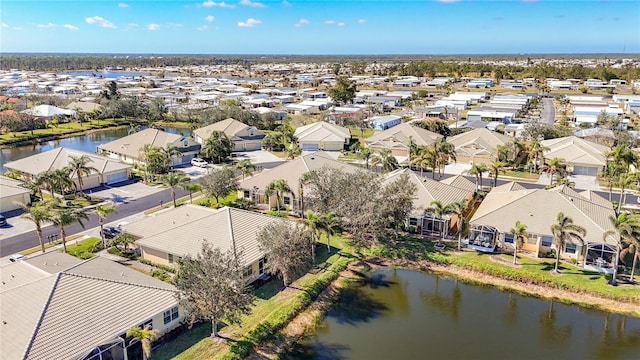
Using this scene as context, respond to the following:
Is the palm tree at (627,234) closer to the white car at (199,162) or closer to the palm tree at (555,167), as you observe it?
the palm tree at (555,167)

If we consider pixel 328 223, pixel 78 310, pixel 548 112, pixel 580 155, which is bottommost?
pixel 78 310

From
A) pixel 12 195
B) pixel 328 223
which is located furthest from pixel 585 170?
pixel 12 195

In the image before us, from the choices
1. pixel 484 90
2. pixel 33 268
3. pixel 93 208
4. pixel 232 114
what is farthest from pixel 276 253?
pixel 484 90

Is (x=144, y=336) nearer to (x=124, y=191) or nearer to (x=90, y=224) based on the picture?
(x=90, y=224)

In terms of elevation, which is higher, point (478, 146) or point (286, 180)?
point (478, 146)

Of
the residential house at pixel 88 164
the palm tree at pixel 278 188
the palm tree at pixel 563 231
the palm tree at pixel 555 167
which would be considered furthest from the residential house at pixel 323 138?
the palm tree at pixel 563 231

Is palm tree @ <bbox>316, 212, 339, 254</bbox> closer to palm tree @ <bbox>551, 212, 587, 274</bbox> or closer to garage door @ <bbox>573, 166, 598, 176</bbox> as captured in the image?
palm tree @ <bbox>551, 212, 587, 274</bbox>

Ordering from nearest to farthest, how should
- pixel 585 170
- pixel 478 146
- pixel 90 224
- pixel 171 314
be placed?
pixel 171 314 < pixel 90 224 < pixel 585 170 < pixel 478 146

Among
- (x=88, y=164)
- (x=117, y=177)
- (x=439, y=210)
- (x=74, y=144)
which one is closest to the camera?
(x=439, y=210)
